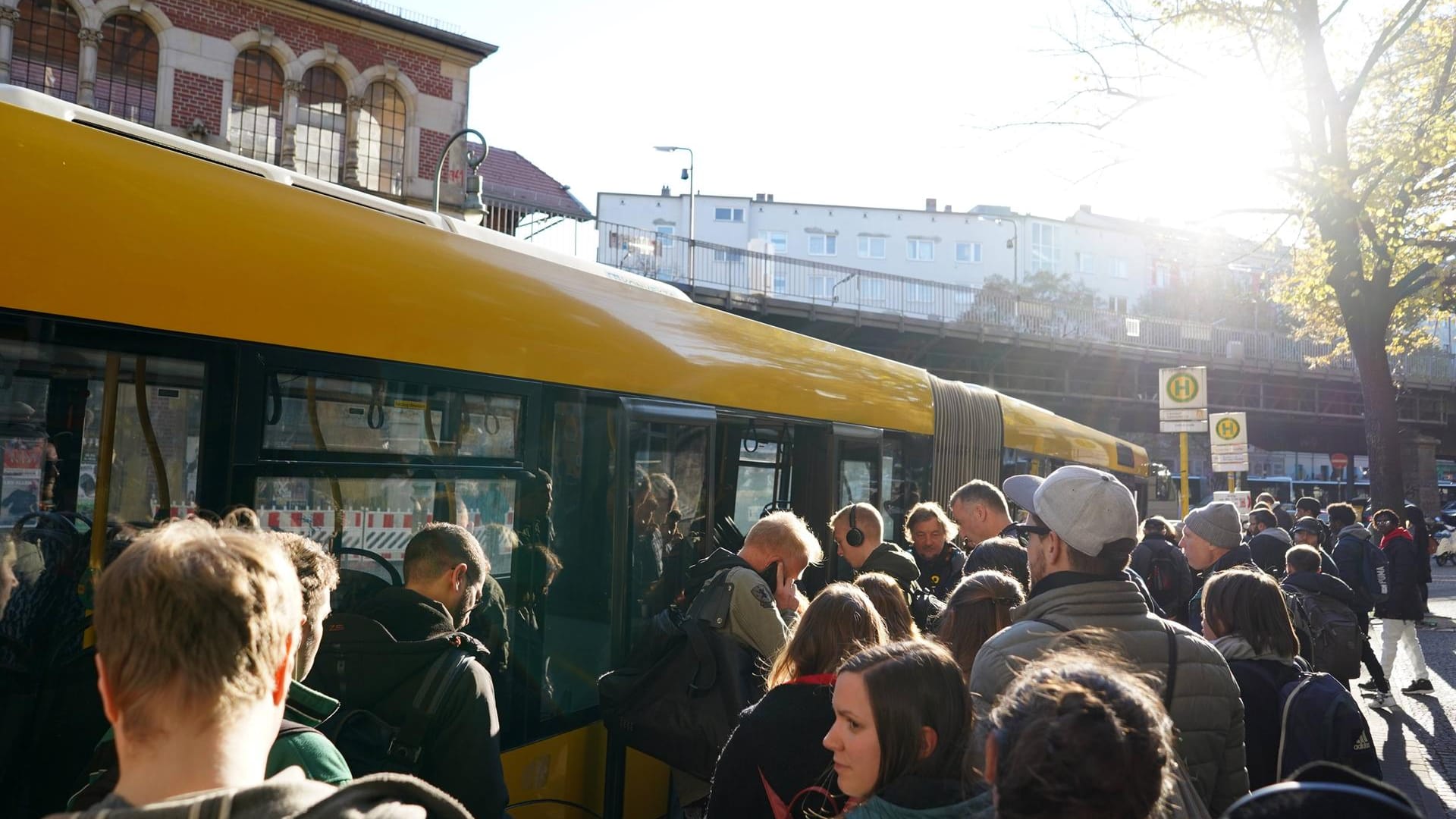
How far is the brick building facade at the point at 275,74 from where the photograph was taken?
2086cm

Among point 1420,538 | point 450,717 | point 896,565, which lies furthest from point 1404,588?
point 450,717

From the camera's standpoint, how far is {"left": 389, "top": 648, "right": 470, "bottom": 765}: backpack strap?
318cm

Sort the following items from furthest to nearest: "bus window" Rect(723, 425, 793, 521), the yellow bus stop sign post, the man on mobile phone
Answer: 1. the yellow bus stop sign post
2. "bus window" Rect(723, 425, 793, 521)
3. the man on mobile phone

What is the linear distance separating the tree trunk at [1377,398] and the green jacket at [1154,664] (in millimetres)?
15521

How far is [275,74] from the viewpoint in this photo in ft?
75.6

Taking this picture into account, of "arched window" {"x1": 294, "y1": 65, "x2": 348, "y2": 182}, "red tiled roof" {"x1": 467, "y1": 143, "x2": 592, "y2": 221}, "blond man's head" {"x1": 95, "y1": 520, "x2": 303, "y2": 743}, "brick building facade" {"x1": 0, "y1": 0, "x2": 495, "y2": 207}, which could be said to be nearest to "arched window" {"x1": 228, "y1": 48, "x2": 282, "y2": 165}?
"brick building facade" {"x1": 0, "y1": 0, "x2": 495, "y2": 207}

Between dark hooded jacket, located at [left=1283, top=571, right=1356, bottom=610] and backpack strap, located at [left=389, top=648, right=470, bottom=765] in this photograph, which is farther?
dark hooded jacket, located at [left=1283, top=571, right=1356, bottom=610]

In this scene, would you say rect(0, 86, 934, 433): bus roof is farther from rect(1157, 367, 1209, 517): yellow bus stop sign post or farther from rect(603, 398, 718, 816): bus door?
rect(1157, 367, 1209, 517): yellow bus stop sign post

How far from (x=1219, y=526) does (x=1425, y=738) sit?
4.26m

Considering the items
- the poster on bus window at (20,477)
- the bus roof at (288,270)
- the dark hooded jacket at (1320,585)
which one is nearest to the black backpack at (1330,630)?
the dark hooded jacket at (1320,585)

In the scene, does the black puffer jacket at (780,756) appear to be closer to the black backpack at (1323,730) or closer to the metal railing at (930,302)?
the black backpack at (1323,730)

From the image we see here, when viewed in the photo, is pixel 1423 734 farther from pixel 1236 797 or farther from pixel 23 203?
pixel 23 203

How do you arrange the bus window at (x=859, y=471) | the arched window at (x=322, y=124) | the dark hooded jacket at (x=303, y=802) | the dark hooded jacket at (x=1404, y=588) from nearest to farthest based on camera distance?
the dark hooded jacket at (x=303, y=802), the bus window at (x=859, y=471), the dark hooded jacket at (x=1404, y=588), the arched window at (x=322, y=124)

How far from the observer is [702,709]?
4.52m
